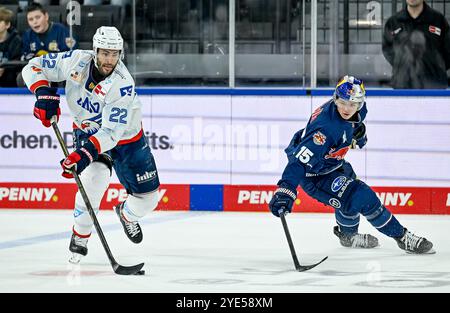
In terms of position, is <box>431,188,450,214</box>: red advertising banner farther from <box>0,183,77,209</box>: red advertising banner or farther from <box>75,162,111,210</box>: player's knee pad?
<box>75,162,111,210</box>: player's knee pad

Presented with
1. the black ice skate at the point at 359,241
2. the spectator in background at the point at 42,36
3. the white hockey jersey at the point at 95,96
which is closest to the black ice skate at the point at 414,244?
the black ice skate at the point at 359,241

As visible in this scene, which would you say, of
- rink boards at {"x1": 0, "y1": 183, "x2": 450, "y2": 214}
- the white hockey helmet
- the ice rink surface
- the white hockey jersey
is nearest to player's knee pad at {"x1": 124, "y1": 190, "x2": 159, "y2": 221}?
the ice rink surface

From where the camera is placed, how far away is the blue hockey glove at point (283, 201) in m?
6.27

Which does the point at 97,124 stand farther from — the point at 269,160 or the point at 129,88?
the point at 269,160

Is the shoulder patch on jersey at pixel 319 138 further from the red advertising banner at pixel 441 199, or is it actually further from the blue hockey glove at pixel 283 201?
the red advertising banner at pixel 441 199

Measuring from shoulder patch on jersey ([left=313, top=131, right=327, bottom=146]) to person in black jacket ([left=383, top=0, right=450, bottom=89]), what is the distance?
2226mm

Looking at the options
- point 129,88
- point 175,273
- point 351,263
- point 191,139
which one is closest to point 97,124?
point 129,88

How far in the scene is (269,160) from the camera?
28.3 ft

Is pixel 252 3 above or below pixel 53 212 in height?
above

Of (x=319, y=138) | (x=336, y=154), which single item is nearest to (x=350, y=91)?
(x=319, y=138)

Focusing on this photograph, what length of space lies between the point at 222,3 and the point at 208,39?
26 cm
